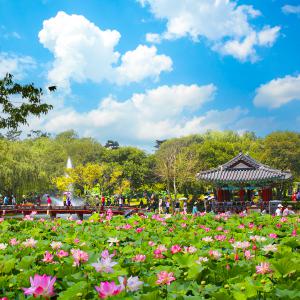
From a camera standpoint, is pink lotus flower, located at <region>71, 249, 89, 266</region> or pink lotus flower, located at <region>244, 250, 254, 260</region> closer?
pink lotus flower, located at <region>71, 249, 89, 266</region>

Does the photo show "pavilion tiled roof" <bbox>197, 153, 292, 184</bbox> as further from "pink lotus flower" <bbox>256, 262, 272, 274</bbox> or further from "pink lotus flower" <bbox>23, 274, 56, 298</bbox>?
"pink lotus flower" <bbox>23, 274, 56, 298</bbox>

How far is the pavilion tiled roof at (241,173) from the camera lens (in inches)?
1030

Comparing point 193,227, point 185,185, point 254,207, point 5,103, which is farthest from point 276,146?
point 193,227

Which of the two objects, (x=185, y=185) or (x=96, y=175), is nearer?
(x=96, y=175)

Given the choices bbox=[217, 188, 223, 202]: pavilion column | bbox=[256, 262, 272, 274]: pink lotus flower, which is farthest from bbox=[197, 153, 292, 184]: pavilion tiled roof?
bbox=[256, 262, 272, 274]: pink lotus flower

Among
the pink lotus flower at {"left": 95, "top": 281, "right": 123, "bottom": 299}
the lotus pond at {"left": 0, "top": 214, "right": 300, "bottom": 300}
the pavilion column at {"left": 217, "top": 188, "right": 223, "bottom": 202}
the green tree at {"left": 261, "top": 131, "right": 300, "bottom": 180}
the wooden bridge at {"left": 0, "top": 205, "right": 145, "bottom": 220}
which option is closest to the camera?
the pink lotus flower at {"left": 95, "top": 281, "right": 123, "bottom": 299}

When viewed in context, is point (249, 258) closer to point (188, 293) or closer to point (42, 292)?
point (188, 293)

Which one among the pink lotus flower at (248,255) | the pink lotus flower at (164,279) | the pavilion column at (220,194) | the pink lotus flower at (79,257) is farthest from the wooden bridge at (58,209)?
the pink lotus flower at (164,279)

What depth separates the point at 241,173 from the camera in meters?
27.2

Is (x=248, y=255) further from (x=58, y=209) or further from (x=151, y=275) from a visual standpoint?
(x=58, y=209)

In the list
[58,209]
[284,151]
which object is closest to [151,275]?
[58,209]

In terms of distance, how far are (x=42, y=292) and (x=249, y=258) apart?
2118mm

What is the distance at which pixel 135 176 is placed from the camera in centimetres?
4500

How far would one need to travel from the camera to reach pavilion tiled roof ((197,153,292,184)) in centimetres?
2617
